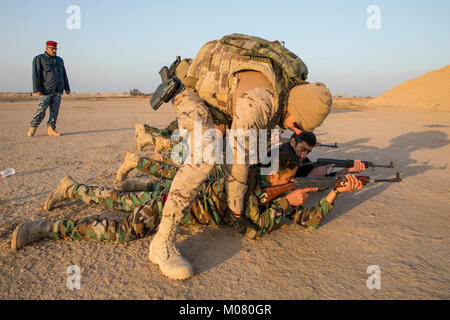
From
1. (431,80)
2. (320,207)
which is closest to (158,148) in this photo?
(320,207)

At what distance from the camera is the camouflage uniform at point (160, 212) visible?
2.38 m

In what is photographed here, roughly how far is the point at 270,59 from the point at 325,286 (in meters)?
1.67

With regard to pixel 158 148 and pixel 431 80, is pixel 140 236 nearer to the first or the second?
→ pixel 158 148

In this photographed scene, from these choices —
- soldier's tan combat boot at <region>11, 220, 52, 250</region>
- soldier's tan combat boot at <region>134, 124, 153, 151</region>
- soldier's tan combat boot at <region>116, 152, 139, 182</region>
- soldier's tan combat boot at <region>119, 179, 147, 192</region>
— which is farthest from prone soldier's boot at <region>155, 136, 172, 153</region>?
soldier's tan combat boot at <region>11, 220, 52, 250</region>

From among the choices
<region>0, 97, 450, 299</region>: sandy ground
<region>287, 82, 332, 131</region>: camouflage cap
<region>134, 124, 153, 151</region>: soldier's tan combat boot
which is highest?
<region>287, 82, 332, 131</region>: camouflage cap

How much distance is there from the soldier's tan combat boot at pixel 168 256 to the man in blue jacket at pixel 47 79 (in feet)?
20.7

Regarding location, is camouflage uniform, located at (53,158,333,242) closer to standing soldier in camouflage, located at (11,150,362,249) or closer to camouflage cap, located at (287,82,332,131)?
standing soldier in camouflage, located at (11,150,362,249)

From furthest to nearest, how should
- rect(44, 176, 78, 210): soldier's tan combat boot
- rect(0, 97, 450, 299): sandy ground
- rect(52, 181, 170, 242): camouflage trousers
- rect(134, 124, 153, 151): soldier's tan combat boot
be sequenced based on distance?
rect(134, 124, 153, 151): soldier's tan combat boot
rect(44, 176, 78, 210): soldier's tan combat boot
rect(52, 181, 170, 242): camouflage trousers
rect(0, 97, 450, 299): sandy ground

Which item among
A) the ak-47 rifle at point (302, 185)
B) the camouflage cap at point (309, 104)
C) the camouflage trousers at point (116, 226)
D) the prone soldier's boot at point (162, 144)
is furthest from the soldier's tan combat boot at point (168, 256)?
the prone soldier's boot at point (162, 144)

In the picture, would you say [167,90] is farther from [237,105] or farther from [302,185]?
[302,185]

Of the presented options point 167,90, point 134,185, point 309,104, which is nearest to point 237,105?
point 309,104

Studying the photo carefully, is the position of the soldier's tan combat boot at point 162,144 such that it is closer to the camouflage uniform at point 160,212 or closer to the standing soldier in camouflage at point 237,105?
the camouflage uniform at point 160,212

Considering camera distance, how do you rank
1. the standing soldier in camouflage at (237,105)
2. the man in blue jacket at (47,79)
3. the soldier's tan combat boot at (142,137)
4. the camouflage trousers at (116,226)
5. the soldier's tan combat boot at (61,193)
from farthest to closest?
the man in blue jacket at (47,79), the soldier's tan combat boot at (142,137), the soldier's tan combat boot at (61,193), the camouflage trousers at (116,226), the standing soldier in camouflage at (237,105)

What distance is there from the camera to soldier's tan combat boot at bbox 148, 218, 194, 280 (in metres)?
2.00
